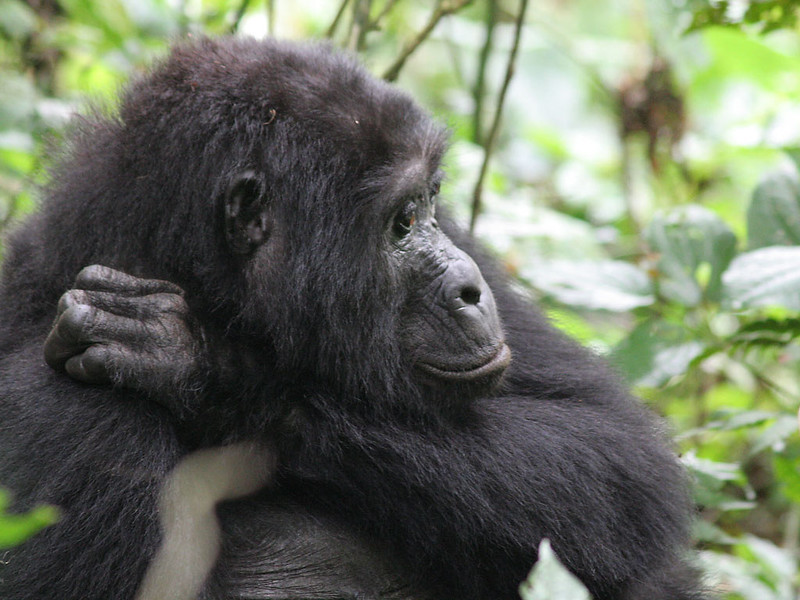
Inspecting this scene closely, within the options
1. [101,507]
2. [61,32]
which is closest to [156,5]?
[61,32]

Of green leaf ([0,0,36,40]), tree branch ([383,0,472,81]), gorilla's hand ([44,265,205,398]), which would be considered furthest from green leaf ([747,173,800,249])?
green leaf ([0,0,36,40])

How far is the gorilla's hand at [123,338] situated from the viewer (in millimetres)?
2215

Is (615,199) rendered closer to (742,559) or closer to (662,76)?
(662,76)

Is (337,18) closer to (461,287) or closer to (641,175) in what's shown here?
(461,287)


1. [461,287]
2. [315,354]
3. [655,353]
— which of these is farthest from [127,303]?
[655,353]

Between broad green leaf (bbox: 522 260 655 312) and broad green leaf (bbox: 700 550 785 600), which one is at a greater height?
broad green leaf (bbox: 522 260 655 312)

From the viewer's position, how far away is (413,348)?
8.19ft

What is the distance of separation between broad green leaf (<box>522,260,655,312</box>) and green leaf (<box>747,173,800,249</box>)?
410mm

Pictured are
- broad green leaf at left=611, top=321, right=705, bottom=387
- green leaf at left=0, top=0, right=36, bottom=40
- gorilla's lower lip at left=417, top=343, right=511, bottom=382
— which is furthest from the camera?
green leaf at left=0, top=0, right=36, bottom=40

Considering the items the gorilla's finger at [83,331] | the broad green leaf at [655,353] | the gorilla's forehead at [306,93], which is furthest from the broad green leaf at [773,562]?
the gorilla's finger at [83,331]

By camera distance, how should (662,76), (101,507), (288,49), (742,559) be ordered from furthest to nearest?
1. (662,76)
2. (742,559)
3. (288,49)
4. (101,507)

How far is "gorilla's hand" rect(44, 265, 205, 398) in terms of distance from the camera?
2215 mm

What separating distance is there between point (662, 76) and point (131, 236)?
159 inches

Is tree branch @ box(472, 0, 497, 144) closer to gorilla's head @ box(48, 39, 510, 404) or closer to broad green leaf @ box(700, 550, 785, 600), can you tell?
gorilla's head @ box(48, 39, 510, 404)
